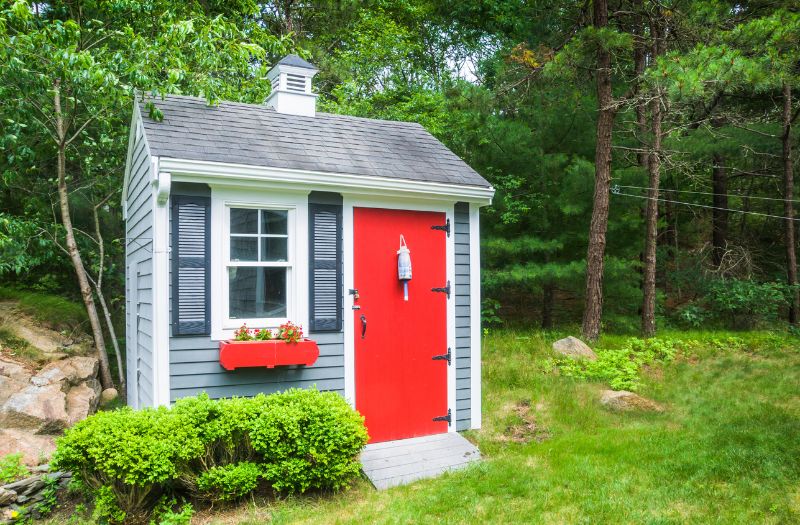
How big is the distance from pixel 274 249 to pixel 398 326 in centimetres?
138

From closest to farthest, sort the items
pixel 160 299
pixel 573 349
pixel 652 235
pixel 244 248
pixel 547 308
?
pixel 160 299 < pixel 244 248 < pixel 573 349 < pixel 652 235 < pixel 547 308

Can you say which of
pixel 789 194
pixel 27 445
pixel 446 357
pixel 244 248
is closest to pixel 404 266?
pixel 446 357

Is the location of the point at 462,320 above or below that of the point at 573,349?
above

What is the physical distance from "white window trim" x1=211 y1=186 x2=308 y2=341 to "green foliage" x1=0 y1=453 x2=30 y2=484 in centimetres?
196

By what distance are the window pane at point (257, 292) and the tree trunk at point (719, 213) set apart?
36.7ft

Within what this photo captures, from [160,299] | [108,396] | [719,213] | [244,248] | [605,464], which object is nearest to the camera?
[160,299]

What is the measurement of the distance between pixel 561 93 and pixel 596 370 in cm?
575

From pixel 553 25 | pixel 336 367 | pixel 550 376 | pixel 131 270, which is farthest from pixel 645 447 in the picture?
pixel 553 25

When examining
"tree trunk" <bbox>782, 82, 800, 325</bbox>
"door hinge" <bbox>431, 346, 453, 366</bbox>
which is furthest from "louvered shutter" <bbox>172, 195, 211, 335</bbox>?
"tree trunk" <bbox>782, 82, 800, 325</bbox>

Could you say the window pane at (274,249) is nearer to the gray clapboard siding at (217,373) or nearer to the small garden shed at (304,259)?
the small garden shed at (304,259)

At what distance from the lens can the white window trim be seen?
Result: 15.8 feet

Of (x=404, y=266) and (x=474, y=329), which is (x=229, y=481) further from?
(x=474, y=329)

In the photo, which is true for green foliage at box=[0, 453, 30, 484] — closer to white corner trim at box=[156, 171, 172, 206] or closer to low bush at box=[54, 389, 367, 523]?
low bush at box=[54, 389, 367, 523]

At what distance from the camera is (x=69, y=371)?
7.05 m
